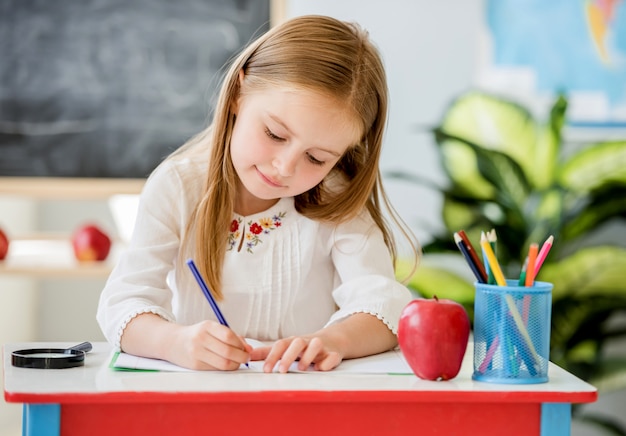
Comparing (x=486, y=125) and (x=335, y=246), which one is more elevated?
(x=486, y=125)

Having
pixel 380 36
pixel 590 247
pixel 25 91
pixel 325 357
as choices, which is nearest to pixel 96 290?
pixel 25 91

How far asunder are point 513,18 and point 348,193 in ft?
5.98

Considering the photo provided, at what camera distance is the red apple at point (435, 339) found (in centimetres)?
103

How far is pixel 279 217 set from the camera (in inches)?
56.7

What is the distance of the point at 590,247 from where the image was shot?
9.09 ft

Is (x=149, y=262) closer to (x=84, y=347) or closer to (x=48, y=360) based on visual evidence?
(x=84, y=347)

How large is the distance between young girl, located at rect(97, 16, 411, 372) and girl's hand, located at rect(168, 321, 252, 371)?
34mm

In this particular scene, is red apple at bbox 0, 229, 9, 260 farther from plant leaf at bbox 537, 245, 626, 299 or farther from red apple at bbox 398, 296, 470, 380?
red apple at bbox 398, 296, 470, 380

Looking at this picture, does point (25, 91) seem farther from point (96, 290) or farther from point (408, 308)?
point (408, 308)

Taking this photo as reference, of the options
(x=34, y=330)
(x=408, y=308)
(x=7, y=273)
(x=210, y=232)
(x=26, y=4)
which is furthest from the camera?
(x=34, y=330)

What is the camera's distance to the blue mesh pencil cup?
103 centimetres

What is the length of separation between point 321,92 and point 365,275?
274 mm

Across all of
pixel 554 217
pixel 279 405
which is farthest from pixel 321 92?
pixel 554 217

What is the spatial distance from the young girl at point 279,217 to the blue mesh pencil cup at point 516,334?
0.19 metres
